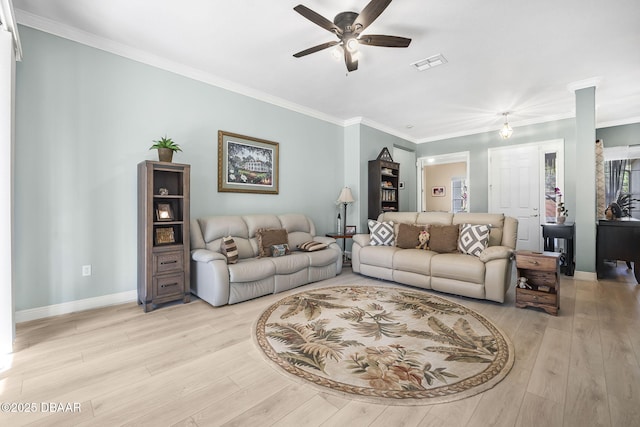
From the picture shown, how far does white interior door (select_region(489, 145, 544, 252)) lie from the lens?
5539 mm


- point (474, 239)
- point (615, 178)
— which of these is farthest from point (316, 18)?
point (615, 178)

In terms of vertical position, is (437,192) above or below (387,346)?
above

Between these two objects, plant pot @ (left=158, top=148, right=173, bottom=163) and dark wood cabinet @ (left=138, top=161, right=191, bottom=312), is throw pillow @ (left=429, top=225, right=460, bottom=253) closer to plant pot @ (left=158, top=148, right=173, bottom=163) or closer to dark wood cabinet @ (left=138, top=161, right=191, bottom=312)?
dark wood cabinet @ (left=138, top=161, right=191, bottom=312)

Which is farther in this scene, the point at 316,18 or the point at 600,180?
the point at 600,180

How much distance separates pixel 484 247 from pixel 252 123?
350 cm

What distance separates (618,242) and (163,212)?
5956 millimetres

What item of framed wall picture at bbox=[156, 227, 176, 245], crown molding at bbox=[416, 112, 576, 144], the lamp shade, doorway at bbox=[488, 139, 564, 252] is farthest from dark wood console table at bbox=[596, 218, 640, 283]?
framed wall picture at bbox=[156, 227, 176, 245]

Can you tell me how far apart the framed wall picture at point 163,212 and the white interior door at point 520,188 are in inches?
236

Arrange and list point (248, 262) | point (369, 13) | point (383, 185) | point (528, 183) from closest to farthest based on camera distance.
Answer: point (369, 13)
point (248, 262)
point (528, 183)
point (383, 185)

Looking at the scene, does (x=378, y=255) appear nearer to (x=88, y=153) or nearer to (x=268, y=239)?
(x=268, y=239)

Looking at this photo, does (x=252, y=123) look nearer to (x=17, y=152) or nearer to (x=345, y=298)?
(x=17, y=152)

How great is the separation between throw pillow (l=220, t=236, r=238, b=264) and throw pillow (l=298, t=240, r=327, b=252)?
1.02 metres

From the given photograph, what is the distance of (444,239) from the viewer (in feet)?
12.3

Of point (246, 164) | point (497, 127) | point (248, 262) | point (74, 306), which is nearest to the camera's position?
point (74, 306)
